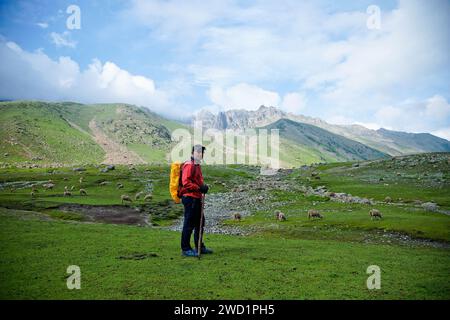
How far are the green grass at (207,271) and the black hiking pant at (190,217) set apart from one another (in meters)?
0.98

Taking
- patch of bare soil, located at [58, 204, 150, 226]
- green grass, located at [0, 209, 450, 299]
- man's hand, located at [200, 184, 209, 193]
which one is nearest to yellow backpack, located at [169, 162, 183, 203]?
man's hand, located at [200, 184, 209, 193]

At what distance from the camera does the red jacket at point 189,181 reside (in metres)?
18.5

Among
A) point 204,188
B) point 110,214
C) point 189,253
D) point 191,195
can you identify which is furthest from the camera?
point 110,214

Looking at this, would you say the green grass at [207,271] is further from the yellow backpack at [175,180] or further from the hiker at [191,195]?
the yellow backpack at [175,180]

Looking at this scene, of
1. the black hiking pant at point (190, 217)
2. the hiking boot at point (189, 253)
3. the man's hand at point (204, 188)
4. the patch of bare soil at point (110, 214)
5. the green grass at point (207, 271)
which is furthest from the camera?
the patch of bare soil at point (110, 214)

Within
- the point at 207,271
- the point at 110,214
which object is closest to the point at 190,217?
the point at 207,271

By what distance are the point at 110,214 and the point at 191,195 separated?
115 feet

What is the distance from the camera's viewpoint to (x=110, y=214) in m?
49.5

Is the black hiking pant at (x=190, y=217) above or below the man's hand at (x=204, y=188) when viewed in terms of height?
below

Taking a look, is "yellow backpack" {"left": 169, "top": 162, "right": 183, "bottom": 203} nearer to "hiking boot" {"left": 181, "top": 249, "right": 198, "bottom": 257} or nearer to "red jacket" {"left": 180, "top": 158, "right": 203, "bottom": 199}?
"red jacket" {"left": 180, "top": 158, "right": 203, "bottom": 199}

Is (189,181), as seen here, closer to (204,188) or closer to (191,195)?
(191,195)

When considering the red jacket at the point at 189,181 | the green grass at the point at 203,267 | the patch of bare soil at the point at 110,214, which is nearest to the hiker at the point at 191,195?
the red jacket at the point at 189,181

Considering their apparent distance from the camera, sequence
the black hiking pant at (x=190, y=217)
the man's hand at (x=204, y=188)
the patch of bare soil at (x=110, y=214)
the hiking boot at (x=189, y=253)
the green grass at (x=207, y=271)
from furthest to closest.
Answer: the patch of bare soil at (x=110, y=214)
the black hiking pant at (x=190, y=217)
the hiking boot at (x=189, y=253)
the man's hand at (x=204, y=188)
the green grass at (x=207, y=271)
